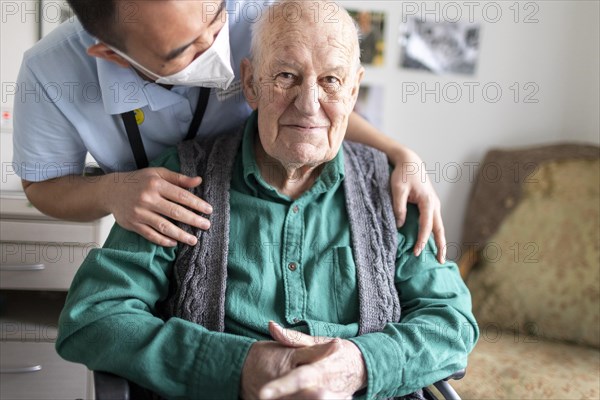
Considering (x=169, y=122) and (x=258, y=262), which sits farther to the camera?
(x=169, y=122)

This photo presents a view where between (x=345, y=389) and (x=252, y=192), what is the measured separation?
19.4 inches

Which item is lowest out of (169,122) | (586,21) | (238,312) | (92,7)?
(238,312)

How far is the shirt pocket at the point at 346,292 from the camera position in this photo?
1365 mm

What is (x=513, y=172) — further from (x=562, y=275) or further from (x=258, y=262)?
(x=258, y=262)

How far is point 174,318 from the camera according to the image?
1.27 metres

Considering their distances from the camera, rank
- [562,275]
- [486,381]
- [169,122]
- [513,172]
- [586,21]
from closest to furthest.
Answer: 1. [169,122]
2. [486,381]
3. [562,275]
4. [513,172]
5. [586,21]

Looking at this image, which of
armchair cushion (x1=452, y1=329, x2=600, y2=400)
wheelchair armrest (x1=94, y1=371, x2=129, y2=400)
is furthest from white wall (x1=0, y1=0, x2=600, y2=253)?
wheelchair armrest (x1=94, y1=371, x2=129, y2=400)

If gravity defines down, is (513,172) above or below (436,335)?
above

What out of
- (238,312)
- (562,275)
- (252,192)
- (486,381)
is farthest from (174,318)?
(562,275)

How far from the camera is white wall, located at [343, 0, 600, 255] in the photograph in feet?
8.25

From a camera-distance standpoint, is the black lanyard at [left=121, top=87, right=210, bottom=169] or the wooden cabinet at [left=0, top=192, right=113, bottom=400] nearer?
the black lanyard at [left=121, top=87, right=210, bottom=169]

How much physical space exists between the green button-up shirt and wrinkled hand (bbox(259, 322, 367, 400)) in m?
0.03

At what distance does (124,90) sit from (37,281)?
95 cm

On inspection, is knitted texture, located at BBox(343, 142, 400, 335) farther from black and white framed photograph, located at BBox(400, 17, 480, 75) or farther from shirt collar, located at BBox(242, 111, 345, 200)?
black and white framed photograph, located at BBox(400, 17, 480, 75)
